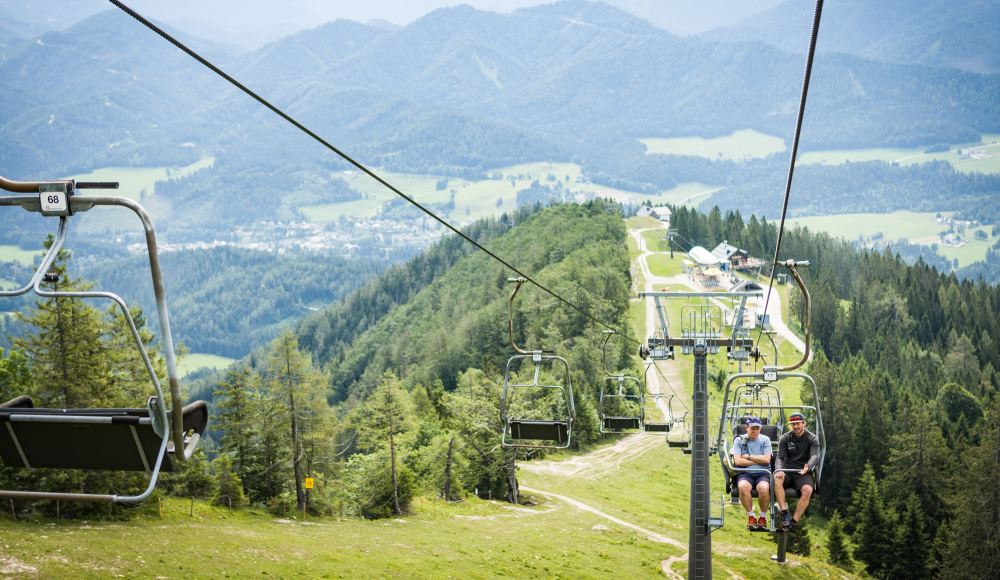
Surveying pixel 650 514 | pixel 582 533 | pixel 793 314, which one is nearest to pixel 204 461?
pixel 582 533

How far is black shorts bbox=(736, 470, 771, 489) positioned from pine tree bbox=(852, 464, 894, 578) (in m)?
54.5

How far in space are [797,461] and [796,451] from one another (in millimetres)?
202

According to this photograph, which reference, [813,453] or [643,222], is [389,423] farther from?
[643,222]

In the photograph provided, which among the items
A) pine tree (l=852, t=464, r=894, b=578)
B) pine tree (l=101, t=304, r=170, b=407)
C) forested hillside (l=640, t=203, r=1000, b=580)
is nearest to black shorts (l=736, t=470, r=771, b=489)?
pine tree (l=101, t=304, r=170, b=407)

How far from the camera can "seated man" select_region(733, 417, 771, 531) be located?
13609mm

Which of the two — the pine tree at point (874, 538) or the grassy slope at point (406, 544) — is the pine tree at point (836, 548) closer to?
the grassy slope at point (406, 544)

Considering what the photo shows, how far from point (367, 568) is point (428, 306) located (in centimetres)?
12375

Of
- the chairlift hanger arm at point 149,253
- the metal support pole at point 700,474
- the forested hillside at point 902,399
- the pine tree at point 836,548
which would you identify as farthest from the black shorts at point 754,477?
the pine tree at point 836,548

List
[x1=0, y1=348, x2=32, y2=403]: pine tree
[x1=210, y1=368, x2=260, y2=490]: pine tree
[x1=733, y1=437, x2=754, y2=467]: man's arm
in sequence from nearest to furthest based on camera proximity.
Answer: [x1=733, y1=437, x2=754, y2=467]: man's arm, [x1=0, y1=348, x2=32, y2=403]: pine tree, [x1=210, y1=368, x2=260, y2=490]: pine tree

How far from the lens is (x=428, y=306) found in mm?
155500

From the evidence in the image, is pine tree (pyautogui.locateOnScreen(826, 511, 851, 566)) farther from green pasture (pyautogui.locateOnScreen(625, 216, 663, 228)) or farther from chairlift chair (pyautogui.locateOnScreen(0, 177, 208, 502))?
green pasture (pyautogui.locateOnScreen(625, 216, 663, 228))

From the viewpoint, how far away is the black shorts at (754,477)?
45.2ft

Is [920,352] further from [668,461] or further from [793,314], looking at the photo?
[668,461]

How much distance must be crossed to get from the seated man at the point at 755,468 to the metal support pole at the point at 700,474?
584cm
